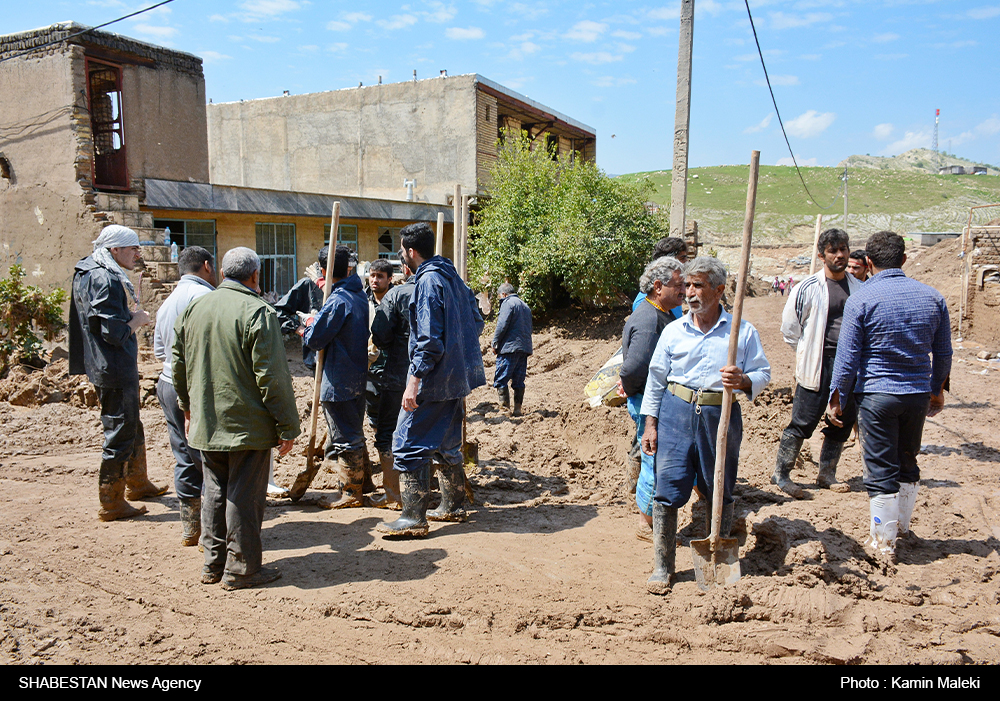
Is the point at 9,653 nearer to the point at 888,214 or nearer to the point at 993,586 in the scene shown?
the point at 993,586

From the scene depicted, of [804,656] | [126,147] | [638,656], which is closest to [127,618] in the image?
[638,656]

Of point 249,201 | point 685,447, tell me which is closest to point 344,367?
point 685,447

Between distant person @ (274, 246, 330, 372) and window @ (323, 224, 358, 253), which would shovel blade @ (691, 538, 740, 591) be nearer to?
distant person @ (274, 246, 330, 372)

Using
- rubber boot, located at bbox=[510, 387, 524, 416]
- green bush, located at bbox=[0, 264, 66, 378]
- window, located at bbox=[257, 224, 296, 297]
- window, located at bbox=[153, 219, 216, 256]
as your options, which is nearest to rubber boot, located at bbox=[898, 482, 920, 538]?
rubber boot, located at bbox=[510, 387, 524, 416]

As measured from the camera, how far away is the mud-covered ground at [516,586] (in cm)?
326

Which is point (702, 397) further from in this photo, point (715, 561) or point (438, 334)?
point (438, 334)

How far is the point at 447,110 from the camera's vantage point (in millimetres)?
23516

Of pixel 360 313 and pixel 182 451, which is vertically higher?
pixel 360 313

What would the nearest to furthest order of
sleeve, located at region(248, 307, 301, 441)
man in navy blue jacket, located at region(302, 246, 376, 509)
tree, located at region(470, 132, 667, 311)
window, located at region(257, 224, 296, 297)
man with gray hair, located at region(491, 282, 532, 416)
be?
sleeve, located at region(248, 307, 301, 441) → man in navy blue jacket, located at region(302, 246, 376, 509) → man with gray hair, located at region(491, 282, 532, 416) → tree, located at region(470, 132, 667, 311) → window, located at region(257, 224, 296, 297)

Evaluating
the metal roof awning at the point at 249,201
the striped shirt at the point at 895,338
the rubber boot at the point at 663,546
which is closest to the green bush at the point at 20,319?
the metal roof awning at the point at 249,201

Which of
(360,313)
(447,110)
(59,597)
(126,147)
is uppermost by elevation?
(447,110)

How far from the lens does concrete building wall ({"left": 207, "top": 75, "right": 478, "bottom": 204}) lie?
77.4 feet

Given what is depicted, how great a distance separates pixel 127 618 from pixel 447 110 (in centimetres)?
2235

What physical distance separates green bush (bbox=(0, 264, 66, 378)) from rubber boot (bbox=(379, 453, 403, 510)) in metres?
7.62
